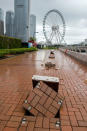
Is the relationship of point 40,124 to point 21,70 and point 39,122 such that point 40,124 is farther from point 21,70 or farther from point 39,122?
point 21,70

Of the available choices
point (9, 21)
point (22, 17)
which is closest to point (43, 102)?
point (22, 17)

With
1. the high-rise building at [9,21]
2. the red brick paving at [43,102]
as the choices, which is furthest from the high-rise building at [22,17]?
the red brick paving at [43,102]

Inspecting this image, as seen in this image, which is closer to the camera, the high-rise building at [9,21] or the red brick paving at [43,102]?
the red brick paving at [43,102]

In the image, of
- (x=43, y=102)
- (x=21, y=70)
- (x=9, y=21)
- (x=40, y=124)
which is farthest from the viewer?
(x=9, y=21)

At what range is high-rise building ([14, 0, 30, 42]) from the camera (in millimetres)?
32000

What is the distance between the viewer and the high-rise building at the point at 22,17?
32000 mm

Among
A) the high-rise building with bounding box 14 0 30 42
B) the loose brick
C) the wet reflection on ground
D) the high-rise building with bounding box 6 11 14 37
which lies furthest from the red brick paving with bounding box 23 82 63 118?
the high-rise building with bounding box 6 11 14 37

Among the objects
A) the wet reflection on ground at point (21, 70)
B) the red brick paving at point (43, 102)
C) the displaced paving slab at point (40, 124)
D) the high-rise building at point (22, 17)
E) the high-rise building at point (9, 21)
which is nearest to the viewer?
the displaced paving slab at point (40, 124)

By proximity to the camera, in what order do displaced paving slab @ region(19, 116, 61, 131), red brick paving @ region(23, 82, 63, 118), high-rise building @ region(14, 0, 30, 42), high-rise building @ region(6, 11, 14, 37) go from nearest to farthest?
1. displaced paving slab @ region(19, 116, 61, 131)
2. red brick paving @ region(23, 82, 63, 118)
3. high-rise building @ region(14, 0, 30, 42)
4. high-rise building @ region(6, 11, 14, 37)

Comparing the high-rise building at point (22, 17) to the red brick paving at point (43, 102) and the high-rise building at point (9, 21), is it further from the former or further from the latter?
the red brick paving at point (43, 102)

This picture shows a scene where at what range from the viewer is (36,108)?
1.91m

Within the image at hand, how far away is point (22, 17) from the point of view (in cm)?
3284

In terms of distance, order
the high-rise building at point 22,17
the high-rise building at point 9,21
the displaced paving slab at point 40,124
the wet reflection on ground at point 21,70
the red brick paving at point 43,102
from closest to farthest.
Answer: the displaced paving slab at point 40,124 < the red brick paving at point 43,102 < the wet reflection on ground at point 21,70 < the high-rise building at point 22,17 < the high-rise building at point 9,21

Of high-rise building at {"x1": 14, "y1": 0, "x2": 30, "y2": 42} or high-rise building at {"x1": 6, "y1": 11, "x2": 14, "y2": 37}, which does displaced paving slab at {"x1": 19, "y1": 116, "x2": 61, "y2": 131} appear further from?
high-rise building at {"x1": 6, "y1": 11, "x2": 14, "y2": 37}
